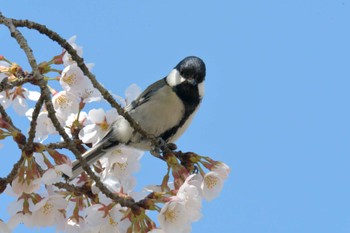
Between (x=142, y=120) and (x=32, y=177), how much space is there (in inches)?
71.9

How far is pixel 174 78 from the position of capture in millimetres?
4582

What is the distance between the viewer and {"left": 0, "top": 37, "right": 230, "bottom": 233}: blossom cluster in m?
2.49

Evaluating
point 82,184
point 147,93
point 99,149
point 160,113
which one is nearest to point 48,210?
point 82,184

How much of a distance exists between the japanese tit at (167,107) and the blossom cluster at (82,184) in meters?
0.61

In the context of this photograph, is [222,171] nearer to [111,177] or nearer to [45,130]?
[111,177]

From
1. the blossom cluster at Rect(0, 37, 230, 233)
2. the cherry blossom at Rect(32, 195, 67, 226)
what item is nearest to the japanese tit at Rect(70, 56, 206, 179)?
the blossom cluster at Rect(0, 37, 230, 233)

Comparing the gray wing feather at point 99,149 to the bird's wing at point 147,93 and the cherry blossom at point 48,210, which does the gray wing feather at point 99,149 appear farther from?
the cherry blossom at point 48,210

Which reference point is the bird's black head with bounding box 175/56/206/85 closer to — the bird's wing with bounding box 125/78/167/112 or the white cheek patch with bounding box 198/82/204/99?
the white cheek patch with bounding box 198/82/204/99

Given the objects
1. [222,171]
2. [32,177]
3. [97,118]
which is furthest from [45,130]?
[222,171]

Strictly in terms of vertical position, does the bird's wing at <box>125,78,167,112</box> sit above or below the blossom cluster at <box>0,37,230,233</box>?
above

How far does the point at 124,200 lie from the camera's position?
2480mm

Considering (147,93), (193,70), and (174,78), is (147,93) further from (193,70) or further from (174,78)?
(193,70)

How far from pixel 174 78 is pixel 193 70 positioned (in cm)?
16

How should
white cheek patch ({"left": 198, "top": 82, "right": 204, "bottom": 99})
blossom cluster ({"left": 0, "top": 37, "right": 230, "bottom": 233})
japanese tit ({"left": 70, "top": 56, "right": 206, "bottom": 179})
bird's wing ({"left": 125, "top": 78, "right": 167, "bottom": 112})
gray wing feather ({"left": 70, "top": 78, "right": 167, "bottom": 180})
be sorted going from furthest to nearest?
white cheek patch ({"left": 198, "top": 82, "right": 204, "bottom": 99})
bird's wing ({"left": 125, "top": 78, "right": 167, "bottom": 112})
japanese tit ({"left": 70, "top": 56, "right": 206, "bottom": 179})
gray wing feather ({"left": 70, "top": 78, "right": 167, "bottom": 180})
blossom cluster ({"left": 0, "top": 37, "right": 230, "bottom": 233})
